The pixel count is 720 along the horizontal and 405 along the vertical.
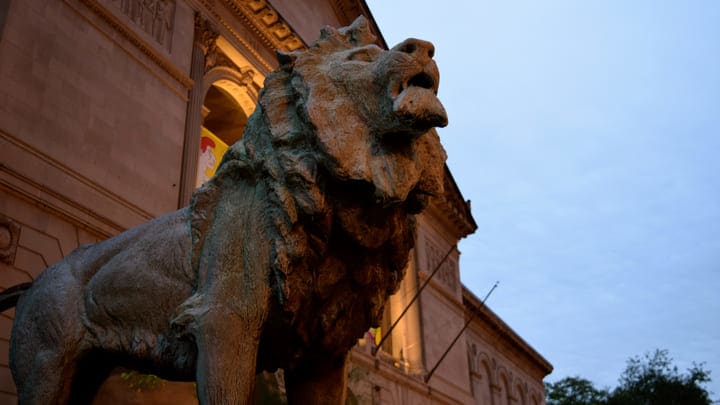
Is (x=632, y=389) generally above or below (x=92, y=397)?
above

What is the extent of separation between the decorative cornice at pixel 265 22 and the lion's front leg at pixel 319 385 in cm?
1111

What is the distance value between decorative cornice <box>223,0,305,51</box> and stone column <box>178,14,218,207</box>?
1.19 meters

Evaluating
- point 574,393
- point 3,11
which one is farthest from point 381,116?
point 574,393

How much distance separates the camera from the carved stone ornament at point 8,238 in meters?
6.80

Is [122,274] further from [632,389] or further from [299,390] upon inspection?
[632,389]

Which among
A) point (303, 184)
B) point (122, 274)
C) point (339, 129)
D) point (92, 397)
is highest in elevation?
point (339, 129)

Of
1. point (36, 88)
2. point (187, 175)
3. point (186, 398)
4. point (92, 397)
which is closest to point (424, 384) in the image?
point (187, 175)

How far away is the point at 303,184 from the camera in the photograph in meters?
2.41

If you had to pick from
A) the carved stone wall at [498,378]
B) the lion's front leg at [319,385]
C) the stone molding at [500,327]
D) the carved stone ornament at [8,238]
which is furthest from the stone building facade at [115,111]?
the carved stone wall at [498,378]

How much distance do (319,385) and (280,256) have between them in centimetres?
64

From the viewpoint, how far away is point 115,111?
8.99 metres

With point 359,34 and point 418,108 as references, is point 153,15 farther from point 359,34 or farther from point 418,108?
point 418,108

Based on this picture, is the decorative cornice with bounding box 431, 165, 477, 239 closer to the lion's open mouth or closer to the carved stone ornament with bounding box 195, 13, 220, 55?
the carved stone ornament with bounding box 195, 13, 220, 55

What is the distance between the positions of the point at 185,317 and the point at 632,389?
1638 inches
